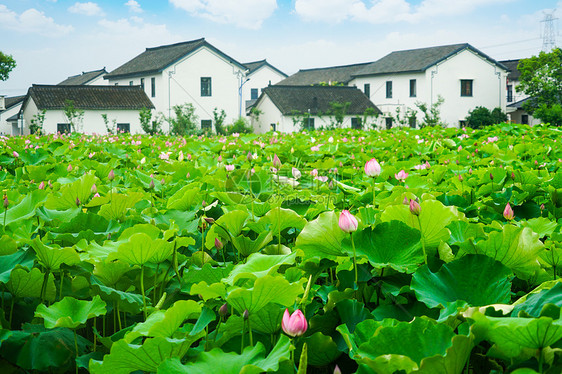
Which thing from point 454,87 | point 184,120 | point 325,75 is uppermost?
point 325,75

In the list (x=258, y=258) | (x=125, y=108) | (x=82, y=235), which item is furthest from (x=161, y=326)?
(x=125, y=108)

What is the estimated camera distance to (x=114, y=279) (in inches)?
48.8

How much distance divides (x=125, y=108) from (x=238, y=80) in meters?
7.29

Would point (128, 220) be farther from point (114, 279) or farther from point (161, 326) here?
point (161, 326)

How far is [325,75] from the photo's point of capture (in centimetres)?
4419

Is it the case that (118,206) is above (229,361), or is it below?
above

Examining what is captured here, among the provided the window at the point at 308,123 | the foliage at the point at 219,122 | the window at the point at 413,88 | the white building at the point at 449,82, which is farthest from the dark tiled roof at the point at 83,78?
the window at the point at 413,88

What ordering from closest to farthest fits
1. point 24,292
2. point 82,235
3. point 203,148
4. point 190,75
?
point 24,292, point 82,235, point 203,148, point 190,75

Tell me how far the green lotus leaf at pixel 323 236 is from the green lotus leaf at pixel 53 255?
49 centimetres

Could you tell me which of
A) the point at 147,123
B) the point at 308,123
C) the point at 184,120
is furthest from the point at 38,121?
the point at 308,123

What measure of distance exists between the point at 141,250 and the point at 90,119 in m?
30.3

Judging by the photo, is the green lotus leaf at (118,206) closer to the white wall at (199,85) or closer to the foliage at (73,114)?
the foliage at (73,114)

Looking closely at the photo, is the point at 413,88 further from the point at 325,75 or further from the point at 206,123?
the point at 206,123

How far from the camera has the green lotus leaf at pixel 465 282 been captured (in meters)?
0.97
